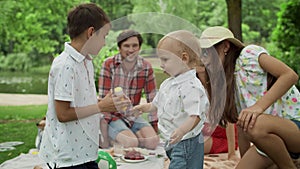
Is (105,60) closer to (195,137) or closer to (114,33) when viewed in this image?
(114,33)

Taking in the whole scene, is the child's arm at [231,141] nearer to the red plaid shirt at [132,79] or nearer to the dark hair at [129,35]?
the red plaid shirt at [132,79]

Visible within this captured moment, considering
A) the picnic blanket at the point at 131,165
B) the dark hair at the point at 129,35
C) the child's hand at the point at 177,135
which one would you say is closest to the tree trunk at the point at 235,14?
the picnic blanket at the point at 131,165

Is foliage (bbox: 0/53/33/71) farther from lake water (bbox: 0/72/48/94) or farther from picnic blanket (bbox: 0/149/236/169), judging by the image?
picnic blanket (bbox: 0/149/236/169)

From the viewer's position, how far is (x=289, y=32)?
346 inches

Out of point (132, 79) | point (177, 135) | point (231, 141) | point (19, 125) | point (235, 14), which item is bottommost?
point (19, 125)

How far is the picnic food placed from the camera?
10.7ft

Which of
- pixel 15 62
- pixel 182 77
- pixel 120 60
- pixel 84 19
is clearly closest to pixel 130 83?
pixel 120 60

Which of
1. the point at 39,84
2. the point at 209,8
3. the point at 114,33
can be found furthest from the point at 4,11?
the point at 209,8

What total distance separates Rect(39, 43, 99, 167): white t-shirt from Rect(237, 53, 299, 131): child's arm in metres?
0.83

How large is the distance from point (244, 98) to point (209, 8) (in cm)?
1510

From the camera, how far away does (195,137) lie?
230cm

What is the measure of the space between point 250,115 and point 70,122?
0.96 meters

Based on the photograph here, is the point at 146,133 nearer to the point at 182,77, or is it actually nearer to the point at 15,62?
the point at 182,77

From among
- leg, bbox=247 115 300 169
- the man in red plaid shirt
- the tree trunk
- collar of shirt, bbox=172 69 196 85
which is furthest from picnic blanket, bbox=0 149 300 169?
the tree trunk
